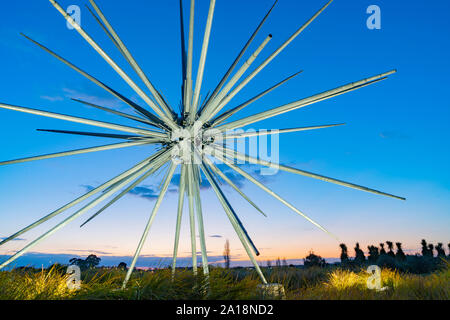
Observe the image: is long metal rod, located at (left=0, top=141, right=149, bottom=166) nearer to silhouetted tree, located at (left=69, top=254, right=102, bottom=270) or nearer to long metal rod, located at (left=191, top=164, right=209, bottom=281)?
long metal rod, located at (left=191, top=164, right=209, bottom=281)

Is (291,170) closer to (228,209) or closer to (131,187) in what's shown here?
(228,209)

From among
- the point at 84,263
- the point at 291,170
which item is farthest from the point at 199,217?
the point at 84,263

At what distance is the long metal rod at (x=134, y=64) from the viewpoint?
5.29 m

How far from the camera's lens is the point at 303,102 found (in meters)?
5.65

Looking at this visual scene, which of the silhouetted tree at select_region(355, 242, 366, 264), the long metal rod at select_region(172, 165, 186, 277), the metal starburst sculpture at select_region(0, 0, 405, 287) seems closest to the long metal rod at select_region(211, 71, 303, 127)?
the metal starburst sculpture at select_region(0, 0, 405, 287)

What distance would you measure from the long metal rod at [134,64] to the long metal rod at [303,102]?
128cm

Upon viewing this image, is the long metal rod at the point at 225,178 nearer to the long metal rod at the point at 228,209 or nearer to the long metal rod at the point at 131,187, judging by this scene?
the long metal rod at the point at 228,209

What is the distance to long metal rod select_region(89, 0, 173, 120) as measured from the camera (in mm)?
5289

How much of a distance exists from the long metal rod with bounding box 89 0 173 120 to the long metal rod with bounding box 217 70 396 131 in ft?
4.19

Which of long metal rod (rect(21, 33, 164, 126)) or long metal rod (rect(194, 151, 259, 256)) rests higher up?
long metal rod (rect(21, 33, 164, 126))
